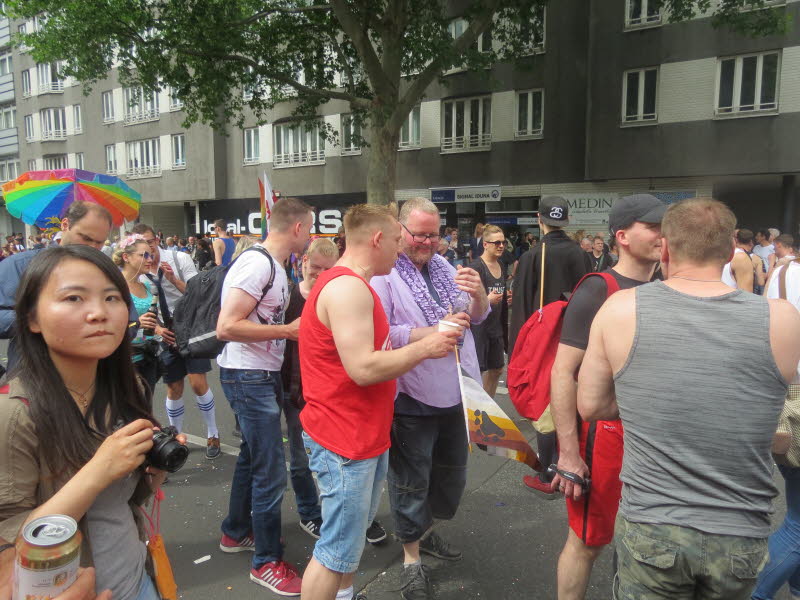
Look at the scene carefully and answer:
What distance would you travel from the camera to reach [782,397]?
5.80ft

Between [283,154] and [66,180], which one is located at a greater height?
[283,154]

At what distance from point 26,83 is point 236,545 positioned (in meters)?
44.1

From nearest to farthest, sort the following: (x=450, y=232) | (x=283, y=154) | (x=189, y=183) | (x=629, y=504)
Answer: (x=629, y=504)
(x=450, y=232)
(x=283, y=154)
(x=189, y=183)

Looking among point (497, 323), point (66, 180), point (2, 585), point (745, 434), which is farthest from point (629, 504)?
point (66, 180)

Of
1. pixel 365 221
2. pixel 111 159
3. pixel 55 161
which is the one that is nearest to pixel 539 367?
pixel 365 221

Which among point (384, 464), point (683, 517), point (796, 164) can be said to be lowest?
point (384, 464)

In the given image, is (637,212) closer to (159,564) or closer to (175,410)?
(159,564)

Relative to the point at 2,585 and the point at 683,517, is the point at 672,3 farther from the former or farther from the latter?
the point at 2,585

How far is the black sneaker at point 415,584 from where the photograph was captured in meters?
2.99

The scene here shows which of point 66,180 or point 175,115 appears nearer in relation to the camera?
point 66,180

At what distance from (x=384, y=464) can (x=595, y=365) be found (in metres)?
1.09

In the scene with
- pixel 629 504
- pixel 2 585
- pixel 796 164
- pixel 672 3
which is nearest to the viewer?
pixel 2 585

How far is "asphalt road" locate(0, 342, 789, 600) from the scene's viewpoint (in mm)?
3096

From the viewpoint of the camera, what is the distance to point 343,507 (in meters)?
2.40
